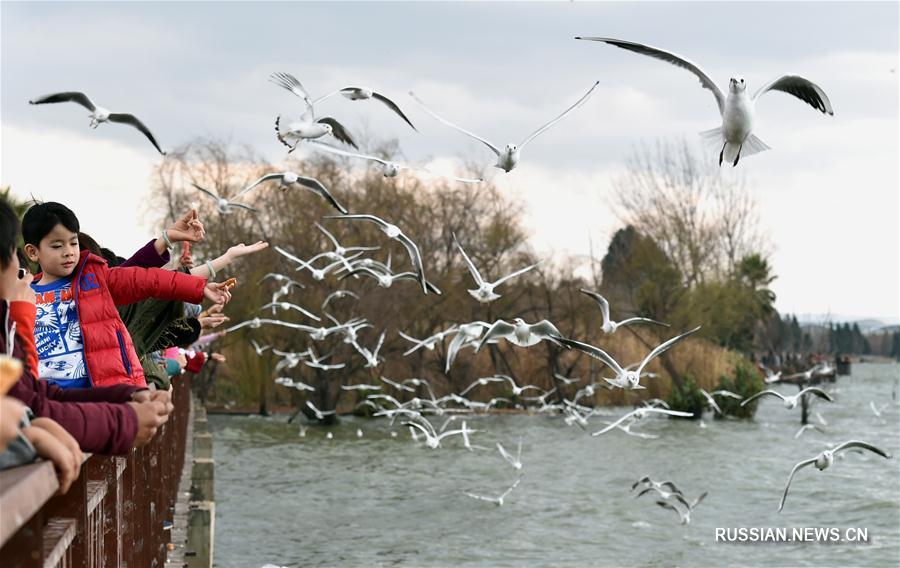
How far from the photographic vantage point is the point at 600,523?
65.7 ft

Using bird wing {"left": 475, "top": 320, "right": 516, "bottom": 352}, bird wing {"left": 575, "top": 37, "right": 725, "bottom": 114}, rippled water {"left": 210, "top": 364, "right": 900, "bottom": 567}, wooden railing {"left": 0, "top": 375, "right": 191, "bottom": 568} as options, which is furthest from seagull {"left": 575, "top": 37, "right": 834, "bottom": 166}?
rippled water {"left": 210, "top": 364, "right": 900, "bottom": 567}

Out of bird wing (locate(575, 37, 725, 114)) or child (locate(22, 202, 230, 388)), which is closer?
child (locate(22, 202, 230, 388))

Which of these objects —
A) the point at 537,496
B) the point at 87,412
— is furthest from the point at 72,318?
the point at 537,496

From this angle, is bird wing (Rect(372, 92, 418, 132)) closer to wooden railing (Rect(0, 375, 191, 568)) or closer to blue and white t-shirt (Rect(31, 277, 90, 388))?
wooden railing (Rect(0, 375, 191, 568))

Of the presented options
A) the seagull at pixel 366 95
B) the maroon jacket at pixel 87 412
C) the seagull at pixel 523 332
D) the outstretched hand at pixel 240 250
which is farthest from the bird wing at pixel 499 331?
the maroon jacket at pixel 87 412

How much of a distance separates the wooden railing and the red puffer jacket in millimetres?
348

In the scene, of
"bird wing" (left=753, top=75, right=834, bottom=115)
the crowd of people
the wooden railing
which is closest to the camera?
the wooden railing

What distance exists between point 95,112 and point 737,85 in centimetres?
416

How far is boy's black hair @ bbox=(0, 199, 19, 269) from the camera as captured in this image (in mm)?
2240

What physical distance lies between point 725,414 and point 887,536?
50.2 ft

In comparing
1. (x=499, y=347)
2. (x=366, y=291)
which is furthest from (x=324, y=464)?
(x=499, y=347)

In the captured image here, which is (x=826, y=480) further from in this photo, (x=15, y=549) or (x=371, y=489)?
(x=15, y=549)

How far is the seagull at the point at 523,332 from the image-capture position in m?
8.87

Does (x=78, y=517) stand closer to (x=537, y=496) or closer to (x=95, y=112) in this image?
(x=95, y=112)
